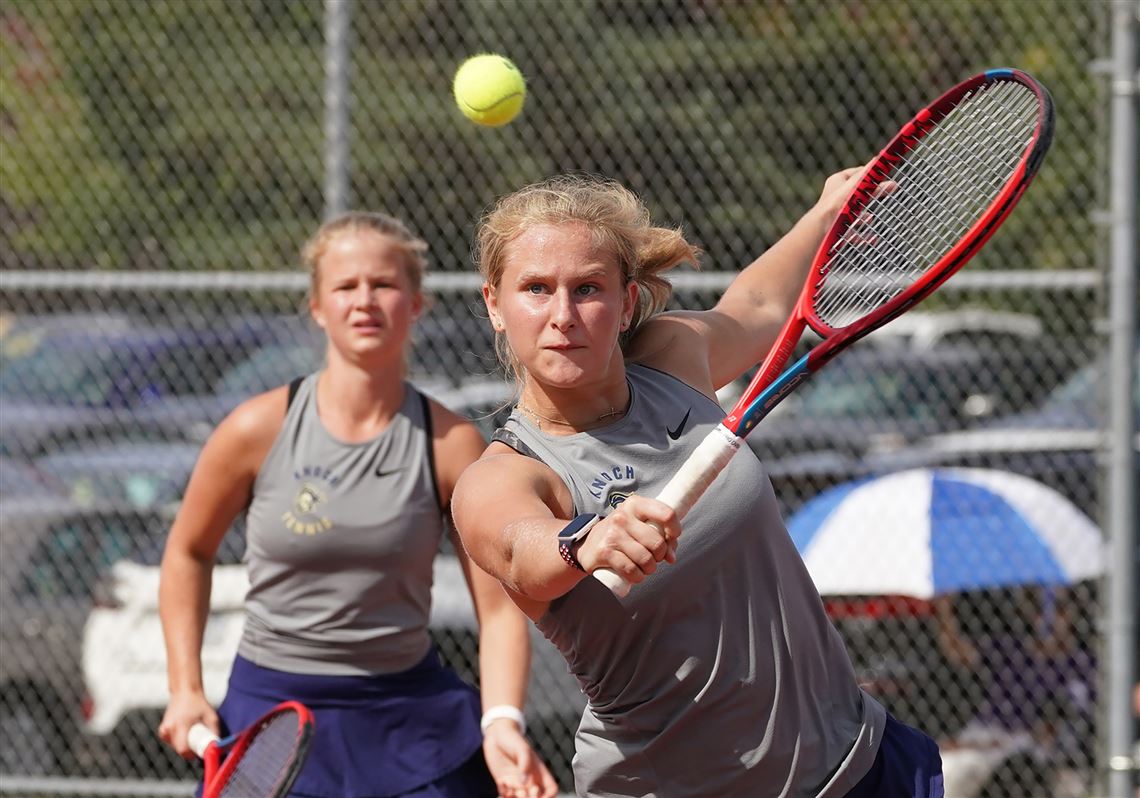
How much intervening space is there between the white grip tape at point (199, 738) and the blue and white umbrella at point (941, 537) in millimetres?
2289

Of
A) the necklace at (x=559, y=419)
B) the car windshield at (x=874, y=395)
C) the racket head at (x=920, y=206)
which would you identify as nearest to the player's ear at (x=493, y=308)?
the necklace at (x=559, y=419)

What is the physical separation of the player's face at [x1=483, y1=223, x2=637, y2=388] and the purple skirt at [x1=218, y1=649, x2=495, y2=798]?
148cm

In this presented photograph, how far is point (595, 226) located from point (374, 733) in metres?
1.66

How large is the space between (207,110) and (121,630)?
2853 mm

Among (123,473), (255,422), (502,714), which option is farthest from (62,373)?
(502,714)

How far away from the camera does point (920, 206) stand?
2938mm

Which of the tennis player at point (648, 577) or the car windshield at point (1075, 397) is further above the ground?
the car windshield at point (1075, 397)

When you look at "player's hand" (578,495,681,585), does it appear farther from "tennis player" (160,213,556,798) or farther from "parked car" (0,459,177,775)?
"parked car" (0,459,177,775)

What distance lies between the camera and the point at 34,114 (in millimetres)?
8188

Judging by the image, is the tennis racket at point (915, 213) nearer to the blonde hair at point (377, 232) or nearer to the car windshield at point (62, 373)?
the blonde hair at point (377, 232)

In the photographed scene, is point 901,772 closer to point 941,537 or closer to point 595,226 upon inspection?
point 595,226

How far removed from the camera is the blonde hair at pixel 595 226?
2482mm

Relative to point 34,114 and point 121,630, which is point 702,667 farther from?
point 34,114

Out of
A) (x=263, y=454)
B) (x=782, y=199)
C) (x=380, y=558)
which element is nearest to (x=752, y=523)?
(x=380, y=558)
